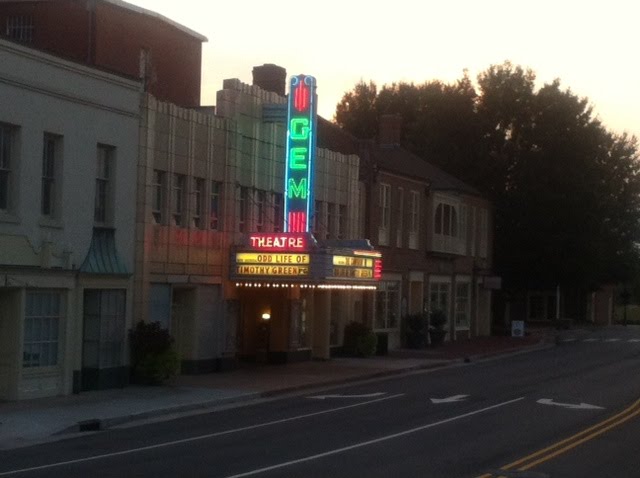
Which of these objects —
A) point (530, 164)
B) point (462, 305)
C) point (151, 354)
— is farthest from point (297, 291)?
point (530, 164)

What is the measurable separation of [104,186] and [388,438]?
12.0m

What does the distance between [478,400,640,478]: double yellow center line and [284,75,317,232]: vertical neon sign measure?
1356 cm

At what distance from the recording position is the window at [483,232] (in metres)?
64.6

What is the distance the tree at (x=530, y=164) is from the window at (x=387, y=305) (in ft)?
68.1

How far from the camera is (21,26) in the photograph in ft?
120

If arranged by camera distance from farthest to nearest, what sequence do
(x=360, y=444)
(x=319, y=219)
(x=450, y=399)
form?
(x=319, y=219) → (x=450, y=399) → (x=360, y=444)

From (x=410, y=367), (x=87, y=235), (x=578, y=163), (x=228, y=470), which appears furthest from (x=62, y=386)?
(x=578, y=163)

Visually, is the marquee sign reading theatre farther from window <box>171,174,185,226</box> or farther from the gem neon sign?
window <box>171,174,185,226</box>

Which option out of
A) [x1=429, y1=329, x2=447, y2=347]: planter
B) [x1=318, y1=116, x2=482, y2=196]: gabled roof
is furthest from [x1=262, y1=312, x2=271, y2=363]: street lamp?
[x1=429, y1=329, x2=447, y2=347]: planter

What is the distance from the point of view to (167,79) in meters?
40.0

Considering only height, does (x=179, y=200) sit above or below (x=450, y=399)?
above

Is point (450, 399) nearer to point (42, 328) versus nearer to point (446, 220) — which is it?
point (42, 328)

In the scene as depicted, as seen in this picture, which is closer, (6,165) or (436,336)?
(6,165)

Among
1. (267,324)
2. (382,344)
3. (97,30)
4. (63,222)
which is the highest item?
(97,30)
